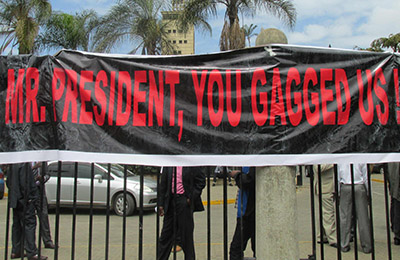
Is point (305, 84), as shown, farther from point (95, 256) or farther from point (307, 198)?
point (307, 198)

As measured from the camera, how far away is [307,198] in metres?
12.3

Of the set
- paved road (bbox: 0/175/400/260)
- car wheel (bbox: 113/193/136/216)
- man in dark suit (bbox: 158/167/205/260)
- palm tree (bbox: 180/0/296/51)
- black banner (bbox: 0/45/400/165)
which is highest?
palm tree (bbox: 180/0/296/51)

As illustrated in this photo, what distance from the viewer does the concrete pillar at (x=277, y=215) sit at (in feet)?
10.6

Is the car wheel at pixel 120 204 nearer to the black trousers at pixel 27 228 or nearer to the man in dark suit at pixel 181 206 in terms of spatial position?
the black trousers at pixel 27 228

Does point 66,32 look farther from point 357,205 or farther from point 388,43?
point 388,43

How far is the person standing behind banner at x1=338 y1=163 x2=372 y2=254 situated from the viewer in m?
5.55

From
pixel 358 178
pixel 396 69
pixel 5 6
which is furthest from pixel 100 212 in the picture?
pixel 5 6

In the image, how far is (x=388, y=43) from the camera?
27.7 m

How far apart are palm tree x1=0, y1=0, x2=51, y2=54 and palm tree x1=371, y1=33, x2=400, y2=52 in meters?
23.2

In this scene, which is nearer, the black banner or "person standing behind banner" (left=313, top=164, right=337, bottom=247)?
the black banner

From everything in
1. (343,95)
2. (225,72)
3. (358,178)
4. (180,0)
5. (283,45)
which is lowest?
(358,178)

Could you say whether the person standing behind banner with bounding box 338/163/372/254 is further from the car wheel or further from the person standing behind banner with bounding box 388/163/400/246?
the car wheel

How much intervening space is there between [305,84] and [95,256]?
4.26 m

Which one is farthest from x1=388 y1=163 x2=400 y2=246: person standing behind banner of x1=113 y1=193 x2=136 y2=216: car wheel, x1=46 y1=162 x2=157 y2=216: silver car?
x1=113 y1=193 x2=136 y2=216: car wheel
